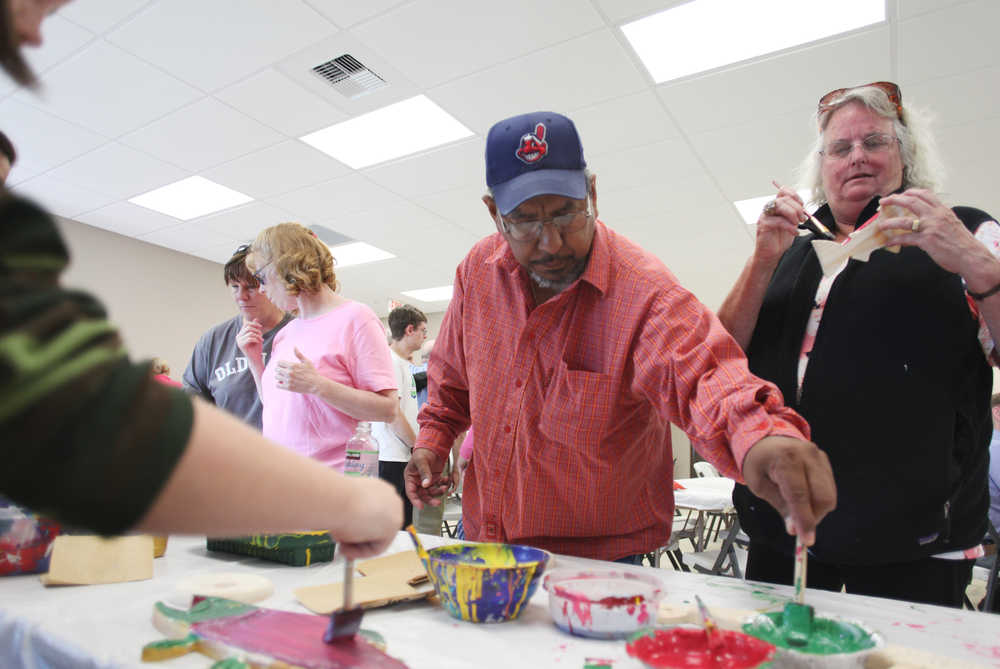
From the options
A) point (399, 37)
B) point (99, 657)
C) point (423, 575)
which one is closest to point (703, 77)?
point (399, 37)

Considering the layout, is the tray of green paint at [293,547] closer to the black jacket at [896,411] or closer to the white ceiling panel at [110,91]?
the black jacket at [896,411]

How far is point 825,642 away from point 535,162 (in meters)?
0.96

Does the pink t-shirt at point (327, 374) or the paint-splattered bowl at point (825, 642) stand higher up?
the pink t-shirt at point (327, 374)

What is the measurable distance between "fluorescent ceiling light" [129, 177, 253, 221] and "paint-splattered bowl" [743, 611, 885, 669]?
489 cm

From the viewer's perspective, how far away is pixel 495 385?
138 centimetres

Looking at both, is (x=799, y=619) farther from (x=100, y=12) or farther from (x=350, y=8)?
(x=100, y=12)

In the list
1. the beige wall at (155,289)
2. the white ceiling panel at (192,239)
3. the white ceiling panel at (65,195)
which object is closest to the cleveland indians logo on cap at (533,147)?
the white ceiling panel at (65,195)

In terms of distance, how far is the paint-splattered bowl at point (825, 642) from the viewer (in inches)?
27.3

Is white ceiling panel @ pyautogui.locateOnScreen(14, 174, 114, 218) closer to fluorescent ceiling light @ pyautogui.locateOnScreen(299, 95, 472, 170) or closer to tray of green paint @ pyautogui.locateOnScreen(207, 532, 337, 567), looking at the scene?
fluorescent ceiling light @ pyautogui.locateOnScreen(299, 95, 472, 170)

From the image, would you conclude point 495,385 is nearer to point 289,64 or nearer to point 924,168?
point 924,168

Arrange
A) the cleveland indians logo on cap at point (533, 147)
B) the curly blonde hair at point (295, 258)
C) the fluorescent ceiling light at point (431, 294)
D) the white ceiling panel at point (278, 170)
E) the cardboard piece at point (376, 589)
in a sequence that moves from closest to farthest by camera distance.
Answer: the cardboard piece at point (376, 589)
the cleveland indians logo on cap at point (533, 147)
the curly blonde hair at point (295, 258)
the white ceiling panel at point (278, 170)
the fluorescent ceiling light at point (431, 294)

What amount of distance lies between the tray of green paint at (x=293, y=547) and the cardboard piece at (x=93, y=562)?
18cm

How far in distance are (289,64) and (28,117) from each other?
1.91 m

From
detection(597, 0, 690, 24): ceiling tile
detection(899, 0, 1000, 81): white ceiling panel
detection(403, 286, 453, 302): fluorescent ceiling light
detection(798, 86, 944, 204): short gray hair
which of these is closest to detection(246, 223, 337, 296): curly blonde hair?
detection(798, 86, 944, 204): short gray hair
